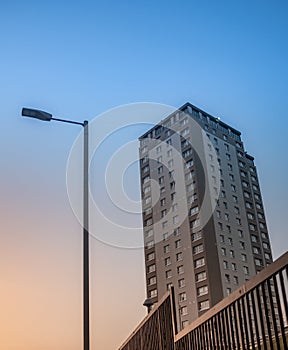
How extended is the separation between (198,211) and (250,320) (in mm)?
52528

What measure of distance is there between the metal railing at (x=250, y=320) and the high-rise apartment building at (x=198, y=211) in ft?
145

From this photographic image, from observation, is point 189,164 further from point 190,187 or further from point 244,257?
point 244,257

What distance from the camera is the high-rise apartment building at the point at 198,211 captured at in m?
50.6

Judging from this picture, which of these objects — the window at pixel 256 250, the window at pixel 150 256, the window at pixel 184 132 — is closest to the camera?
the window at pixel 256 250

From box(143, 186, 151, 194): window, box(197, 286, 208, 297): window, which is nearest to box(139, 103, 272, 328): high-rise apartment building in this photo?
box(197, 286, 208, 297): window

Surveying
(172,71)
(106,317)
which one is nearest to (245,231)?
(106,317)

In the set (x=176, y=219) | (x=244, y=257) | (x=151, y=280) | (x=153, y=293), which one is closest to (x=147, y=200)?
(x=176, y=219)

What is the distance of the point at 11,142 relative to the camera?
12945 millimetres

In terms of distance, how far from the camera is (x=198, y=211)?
55625mm

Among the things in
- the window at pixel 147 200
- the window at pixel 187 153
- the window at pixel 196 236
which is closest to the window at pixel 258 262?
the window at pixel 196 236

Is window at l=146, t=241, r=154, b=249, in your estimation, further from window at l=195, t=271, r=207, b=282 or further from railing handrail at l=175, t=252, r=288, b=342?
railing handrail at l=175, t=252, r=288, b=342

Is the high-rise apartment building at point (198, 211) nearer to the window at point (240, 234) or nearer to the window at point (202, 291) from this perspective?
the window at point (202, 291)

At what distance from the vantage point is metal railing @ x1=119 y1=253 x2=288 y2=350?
3.03 metres

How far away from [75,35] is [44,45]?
804mm
